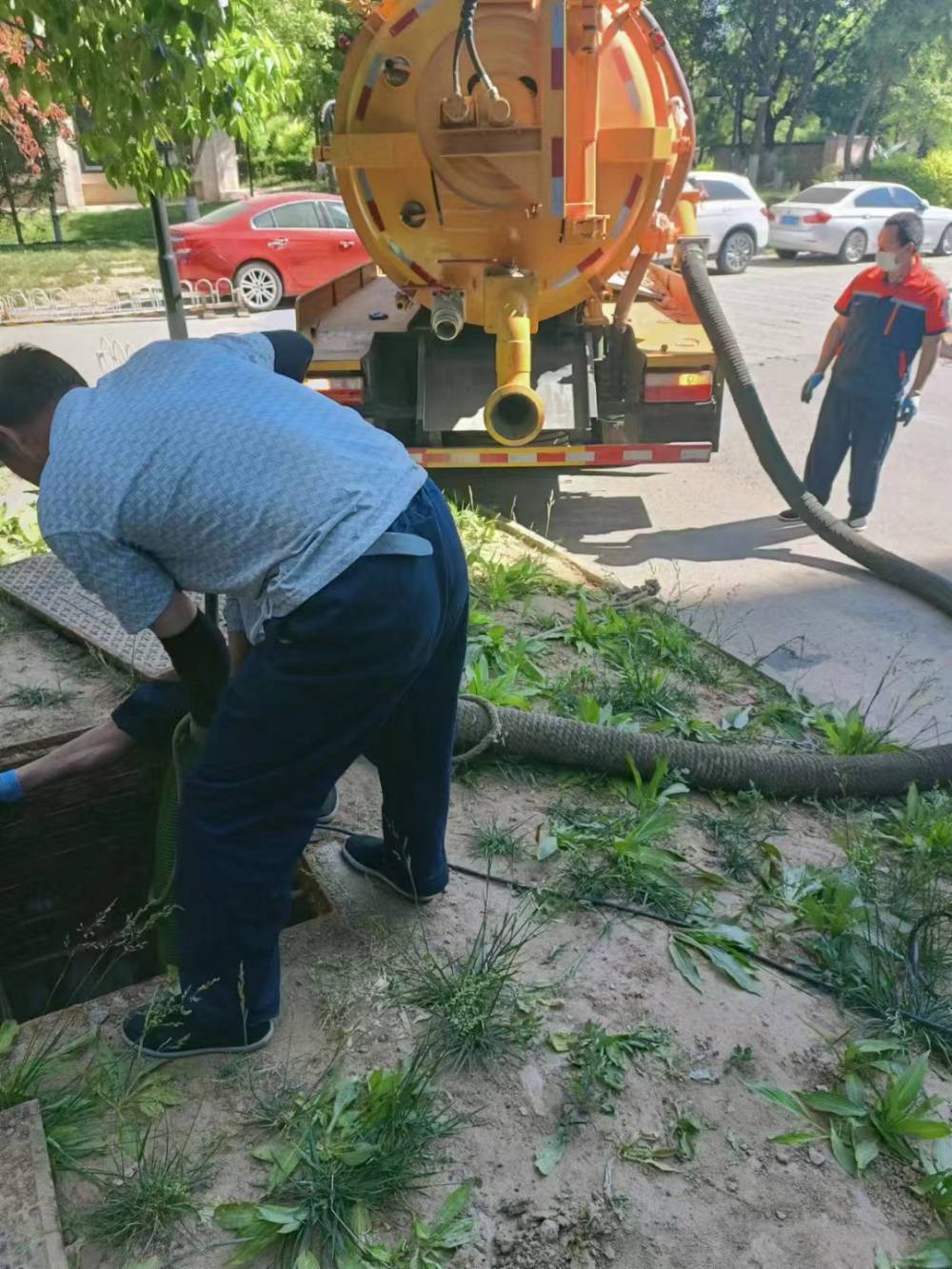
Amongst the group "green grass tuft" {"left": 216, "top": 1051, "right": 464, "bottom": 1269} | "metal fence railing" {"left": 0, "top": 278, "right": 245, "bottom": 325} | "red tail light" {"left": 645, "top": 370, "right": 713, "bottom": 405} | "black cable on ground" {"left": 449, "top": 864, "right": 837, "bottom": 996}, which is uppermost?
"red tail light" {"left": 645, "top": 370, "right": 713, "bottom": 405}

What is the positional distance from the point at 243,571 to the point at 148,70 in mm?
2229

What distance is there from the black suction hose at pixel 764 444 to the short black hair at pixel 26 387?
4353 mm

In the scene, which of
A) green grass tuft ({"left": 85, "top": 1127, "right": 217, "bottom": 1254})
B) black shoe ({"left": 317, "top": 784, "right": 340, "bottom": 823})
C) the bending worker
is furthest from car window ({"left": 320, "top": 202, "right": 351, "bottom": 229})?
green grass tuft ({"left": 85, "top": 1127, "right": 217, "bottom": 1254})

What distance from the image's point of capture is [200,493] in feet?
6.15

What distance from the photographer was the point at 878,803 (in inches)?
138

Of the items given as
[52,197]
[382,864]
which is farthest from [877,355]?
[52,197]

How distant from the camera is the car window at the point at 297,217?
1334 centimetres

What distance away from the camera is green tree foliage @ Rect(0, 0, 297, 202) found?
3.24 metres

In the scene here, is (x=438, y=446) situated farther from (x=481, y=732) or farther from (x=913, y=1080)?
(x=913, y=1080)

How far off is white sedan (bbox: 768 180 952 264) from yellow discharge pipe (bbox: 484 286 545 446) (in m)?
15.0

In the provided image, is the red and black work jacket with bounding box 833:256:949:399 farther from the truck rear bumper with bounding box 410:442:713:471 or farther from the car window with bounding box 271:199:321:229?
the car window with bounding box 271:199:321:229

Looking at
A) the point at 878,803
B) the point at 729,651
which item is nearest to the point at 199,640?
the point at 878,803

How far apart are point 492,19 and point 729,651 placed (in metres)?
3.07

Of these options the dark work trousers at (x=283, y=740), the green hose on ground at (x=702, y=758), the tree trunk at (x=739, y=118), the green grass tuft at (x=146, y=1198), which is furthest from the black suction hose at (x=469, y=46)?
the tree trunk at (x=739, y=118)
